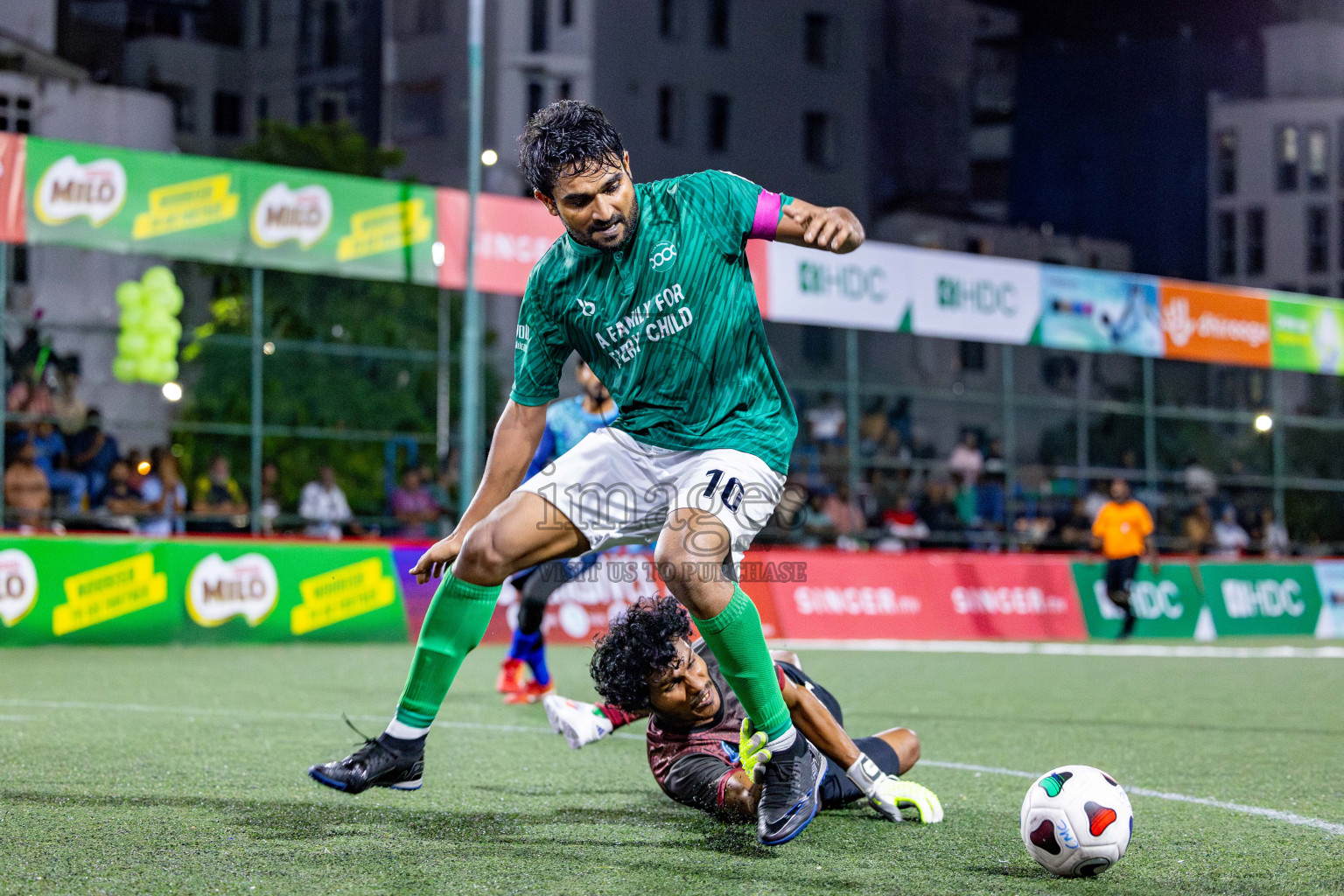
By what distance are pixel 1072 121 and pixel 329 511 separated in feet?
134

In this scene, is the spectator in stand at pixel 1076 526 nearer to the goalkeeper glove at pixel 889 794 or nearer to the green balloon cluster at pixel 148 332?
the green balloon cluster at pixel 148 332

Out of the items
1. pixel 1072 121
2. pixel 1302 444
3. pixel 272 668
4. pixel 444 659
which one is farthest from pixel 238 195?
pixel 1072 121

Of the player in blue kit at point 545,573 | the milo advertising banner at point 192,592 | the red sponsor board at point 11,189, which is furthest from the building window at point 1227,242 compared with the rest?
the player in blue kit at point 545,573

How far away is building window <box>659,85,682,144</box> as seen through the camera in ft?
135

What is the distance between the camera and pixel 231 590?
1340cm

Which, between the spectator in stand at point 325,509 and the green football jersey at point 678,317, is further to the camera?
the spectator in stand at point 325,509

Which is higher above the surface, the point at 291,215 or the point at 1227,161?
the point at 1227,161

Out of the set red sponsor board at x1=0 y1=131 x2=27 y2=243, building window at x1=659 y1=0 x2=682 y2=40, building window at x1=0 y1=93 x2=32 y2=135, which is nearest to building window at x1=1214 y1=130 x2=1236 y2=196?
building window at x1=659 y1=0 x2=682 y2=40

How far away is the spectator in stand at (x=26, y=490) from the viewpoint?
14641mm

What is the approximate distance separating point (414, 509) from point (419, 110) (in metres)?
24.7

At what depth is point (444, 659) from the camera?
447cm

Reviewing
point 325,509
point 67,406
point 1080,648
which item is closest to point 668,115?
point 325,509

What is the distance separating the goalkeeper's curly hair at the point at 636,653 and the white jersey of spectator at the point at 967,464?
663 inches

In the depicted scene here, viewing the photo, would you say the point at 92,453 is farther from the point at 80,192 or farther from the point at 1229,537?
the point at 1229,537
